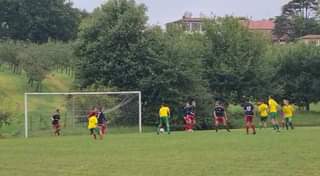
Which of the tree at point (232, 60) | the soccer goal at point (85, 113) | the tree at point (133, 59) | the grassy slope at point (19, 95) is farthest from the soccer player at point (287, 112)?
the tree at point (232, 60)

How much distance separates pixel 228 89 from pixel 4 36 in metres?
52.3

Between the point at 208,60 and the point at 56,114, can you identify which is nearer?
the point at 56,114

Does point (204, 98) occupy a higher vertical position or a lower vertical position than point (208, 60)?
lower

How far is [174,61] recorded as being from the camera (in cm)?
5316

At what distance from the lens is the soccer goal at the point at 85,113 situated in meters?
42.8

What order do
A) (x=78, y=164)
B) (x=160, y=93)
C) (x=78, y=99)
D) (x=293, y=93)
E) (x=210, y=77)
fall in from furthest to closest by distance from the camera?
(x=293, y=93) → (x=210, y=77) → (x=160, y=93) → (x=78, y=99) → (x=78, y=164)

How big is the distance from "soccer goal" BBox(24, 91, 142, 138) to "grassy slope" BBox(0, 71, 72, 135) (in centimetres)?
174

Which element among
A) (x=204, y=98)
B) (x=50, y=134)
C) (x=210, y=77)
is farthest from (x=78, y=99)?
(x=210, y=77)

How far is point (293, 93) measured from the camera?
64625 millimetres

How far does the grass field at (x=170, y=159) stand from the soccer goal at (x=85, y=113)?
15.2m

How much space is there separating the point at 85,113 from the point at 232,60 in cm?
2031

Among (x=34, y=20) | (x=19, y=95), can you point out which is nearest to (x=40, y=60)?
(x=19, y=95)

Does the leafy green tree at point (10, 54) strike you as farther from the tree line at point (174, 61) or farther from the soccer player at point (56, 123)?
the soccer player at point (56, 123)

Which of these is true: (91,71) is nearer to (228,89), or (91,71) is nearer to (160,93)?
(160,93)
